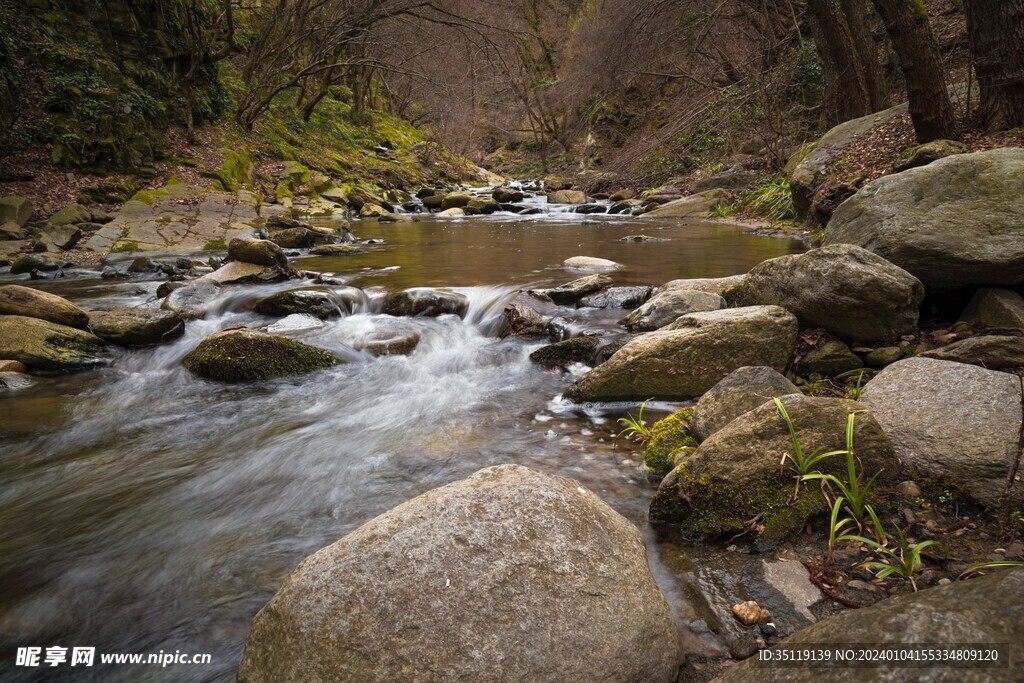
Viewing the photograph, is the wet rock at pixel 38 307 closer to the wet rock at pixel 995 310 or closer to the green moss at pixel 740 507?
the green moss at pixel 740 507

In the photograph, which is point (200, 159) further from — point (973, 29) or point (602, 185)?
point (973, 29)

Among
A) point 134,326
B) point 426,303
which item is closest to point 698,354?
point 426,303

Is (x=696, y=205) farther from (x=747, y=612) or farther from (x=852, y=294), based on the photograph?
(x=747, y=612)

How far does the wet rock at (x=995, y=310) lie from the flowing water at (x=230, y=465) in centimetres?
272

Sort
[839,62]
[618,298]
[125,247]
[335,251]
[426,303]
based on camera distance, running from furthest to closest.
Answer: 1. [839,62]
2. [125,247]
3. [335,251]
4. [426,303]
5. [618,298]

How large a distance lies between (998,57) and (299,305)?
963 cm

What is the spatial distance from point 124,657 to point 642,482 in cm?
260

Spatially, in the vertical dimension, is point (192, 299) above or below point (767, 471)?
above

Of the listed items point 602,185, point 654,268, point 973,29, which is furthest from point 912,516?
point 602,185

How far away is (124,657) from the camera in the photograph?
222cm

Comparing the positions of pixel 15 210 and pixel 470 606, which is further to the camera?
pixel 15 210

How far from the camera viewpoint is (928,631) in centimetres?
139

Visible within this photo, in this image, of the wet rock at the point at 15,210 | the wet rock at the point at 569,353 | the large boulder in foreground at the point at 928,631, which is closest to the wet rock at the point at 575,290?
the wet rock at the point at 569,353

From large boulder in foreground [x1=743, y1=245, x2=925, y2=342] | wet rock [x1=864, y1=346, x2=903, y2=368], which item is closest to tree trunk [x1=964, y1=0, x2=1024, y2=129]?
large boulder in foreground [x1=743, y1=245, x2=925, y2=342]
